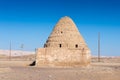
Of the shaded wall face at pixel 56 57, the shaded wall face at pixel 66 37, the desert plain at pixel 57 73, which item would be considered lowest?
the desert plain at pixel 57 73

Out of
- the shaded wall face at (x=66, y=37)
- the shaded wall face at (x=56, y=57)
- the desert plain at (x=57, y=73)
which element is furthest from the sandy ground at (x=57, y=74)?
the shaded wall face at (x=66, y=37)

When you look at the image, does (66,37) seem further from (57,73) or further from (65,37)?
(57,73)

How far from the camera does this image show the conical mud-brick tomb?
104 feet

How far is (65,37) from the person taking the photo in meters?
33.7

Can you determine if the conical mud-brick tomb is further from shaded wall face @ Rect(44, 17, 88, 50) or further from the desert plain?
the desert plain

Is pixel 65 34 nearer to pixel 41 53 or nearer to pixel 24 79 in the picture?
pixel 41 53

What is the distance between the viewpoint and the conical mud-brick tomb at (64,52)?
3158 cm

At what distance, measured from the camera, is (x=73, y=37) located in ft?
111

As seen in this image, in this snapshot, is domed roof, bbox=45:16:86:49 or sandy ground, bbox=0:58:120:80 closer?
sandy ground, bbox=0:58:120:80

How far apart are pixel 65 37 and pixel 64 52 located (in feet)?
9.05

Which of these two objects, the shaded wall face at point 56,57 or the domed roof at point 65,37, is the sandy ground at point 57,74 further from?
the domed roof at point 65,37

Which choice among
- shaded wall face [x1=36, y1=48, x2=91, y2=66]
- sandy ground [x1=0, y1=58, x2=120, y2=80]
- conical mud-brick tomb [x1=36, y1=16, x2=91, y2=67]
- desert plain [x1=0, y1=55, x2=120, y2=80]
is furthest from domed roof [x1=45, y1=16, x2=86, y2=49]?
sandy ground [x1=0, y1=58, x2=120, y2=80]

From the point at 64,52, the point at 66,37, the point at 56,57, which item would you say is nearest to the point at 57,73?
the point at 56,57

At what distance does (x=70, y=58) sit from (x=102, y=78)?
38.8ft
